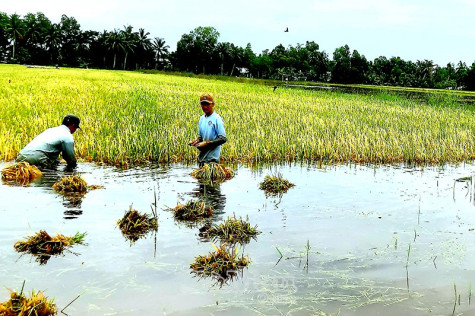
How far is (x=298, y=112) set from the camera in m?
18.2

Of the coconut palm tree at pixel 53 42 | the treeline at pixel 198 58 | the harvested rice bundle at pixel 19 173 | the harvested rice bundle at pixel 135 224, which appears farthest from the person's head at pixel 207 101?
the coconut palm tree at pixel 53 42

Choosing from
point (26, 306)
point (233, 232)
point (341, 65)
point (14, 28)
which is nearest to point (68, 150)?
point (233, 232)

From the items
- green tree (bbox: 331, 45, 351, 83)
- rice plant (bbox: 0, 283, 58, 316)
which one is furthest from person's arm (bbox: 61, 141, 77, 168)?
green tree (bbox: 331, 45, 351, 83)

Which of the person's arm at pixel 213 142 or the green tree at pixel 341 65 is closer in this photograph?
the person's arm at pixel 213 142

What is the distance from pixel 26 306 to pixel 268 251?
2.43m

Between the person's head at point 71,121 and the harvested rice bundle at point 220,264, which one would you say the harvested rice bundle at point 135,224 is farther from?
the person's head at point 71,121

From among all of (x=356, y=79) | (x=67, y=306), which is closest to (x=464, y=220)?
(x=67, y=306)

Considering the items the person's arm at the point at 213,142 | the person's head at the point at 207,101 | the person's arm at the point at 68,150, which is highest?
the person's head at the point at 207,101

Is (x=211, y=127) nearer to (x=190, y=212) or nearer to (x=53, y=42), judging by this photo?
(x=190, y=212)

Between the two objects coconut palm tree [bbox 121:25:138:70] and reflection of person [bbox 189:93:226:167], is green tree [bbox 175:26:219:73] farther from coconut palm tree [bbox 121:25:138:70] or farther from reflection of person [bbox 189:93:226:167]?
reflection of person [bbox 189:93:226:167]

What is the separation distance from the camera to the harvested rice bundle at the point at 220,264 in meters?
4.23

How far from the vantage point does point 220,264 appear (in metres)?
4.30

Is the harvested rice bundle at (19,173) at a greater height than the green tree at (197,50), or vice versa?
the green tree at (197,50)

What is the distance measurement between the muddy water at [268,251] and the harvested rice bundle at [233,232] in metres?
0.16
